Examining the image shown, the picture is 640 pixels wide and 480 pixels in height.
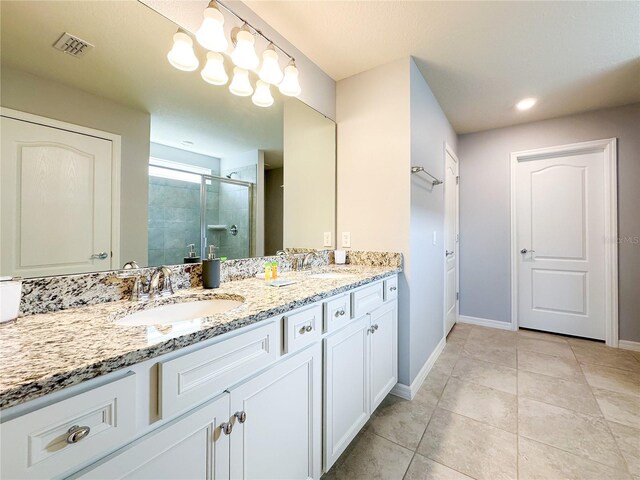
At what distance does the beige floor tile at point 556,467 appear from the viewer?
124 centimetres

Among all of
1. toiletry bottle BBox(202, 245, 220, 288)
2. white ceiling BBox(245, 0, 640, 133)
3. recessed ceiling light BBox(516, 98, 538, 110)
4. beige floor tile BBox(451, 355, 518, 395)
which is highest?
recessed ceiling light BBox(516, 98, 538, 110)

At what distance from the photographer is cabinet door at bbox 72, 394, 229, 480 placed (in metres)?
0.55

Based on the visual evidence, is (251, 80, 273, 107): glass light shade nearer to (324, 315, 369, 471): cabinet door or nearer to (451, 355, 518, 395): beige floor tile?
(324, 315, 369, 471): cabinet door

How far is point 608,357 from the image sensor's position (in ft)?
7.91

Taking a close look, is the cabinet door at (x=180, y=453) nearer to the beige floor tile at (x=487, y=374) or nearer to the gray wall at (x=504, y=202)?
the beige floor tile at (x=487, y=374)

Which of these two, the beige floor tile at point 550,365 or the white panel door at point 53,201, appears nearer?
the white panel door at point 53,201

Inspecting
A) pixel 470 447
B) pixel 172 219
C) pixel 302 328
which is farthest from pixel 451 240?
pixel 172 219

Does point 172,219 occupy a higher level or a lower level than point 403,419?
higher

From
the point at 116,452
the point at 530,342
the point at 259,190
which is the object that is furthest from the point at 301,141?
the point at 530,342

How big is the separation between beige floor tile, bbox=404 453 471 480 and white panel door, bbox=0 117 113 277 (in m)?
1.59

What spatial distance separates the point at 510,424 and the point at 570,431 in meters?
0.30

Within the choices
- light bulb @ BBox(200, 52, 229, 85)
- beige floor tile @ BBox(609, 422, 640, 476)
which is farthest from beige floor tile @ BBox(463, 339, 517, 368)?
light bulb @ BBox(200, 52, 229, 85)

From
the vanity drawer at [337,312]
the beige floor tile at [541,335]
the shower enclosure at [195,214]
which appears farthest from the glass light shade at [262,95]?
the beige floor tile at [541,335]

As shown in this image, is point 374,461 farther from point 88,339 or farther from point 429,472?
point 88,339
